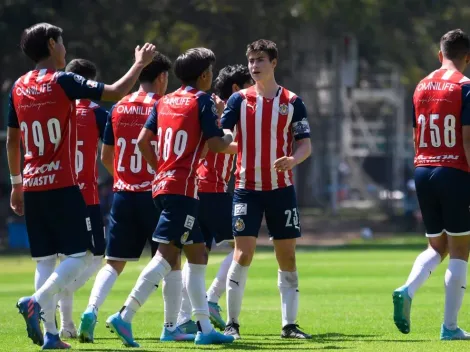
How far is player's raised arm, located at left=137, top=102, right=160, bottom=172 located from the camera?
10211 millimetres

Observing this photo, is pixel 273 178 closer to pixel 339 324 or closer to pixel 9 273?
pixel 339 324

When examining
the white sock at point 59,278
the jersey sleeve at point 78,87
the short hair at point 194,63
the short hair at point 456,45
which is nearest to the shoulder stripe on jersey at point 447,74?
the short hair at point 456,45

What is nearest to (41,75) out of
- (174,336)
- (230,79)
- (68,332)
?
(174,336)

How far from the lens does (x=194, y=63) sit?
1020 centimetres

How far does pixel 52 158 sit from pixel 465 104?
3375 mm

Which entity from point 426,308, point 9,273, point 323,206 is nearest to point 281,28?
point 323,206

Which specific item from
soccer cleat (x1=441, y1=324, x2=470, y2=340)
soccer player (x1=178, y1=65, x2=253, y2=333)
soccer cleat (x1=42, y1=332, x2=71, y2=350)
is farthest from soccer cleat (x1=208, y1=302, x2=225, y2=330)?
soccer cleat (x1=42, y1=332, x2=71, y2=350)

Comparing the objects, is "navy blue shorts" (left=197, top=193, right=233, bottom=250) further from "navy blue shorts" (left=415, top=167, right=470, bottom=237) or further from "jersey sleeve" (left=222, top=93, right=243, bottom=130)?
"navy blue shorts" (left=415, top=167, right=470, bottom=237)

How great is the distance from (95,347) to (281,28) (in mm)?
34193

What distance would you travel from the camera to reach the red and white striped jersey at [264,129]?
10781 mm

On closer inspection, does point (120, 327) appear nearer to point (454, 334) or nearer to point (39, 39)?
point (39, 39)

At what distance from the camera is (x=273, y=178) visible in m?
10.8

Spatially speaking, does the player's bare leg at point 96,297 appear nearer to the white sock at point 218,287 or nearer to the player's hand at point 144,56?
the white sock at point 218,287

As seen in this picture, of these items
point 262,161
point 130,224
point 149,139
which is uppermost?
point 149,139
